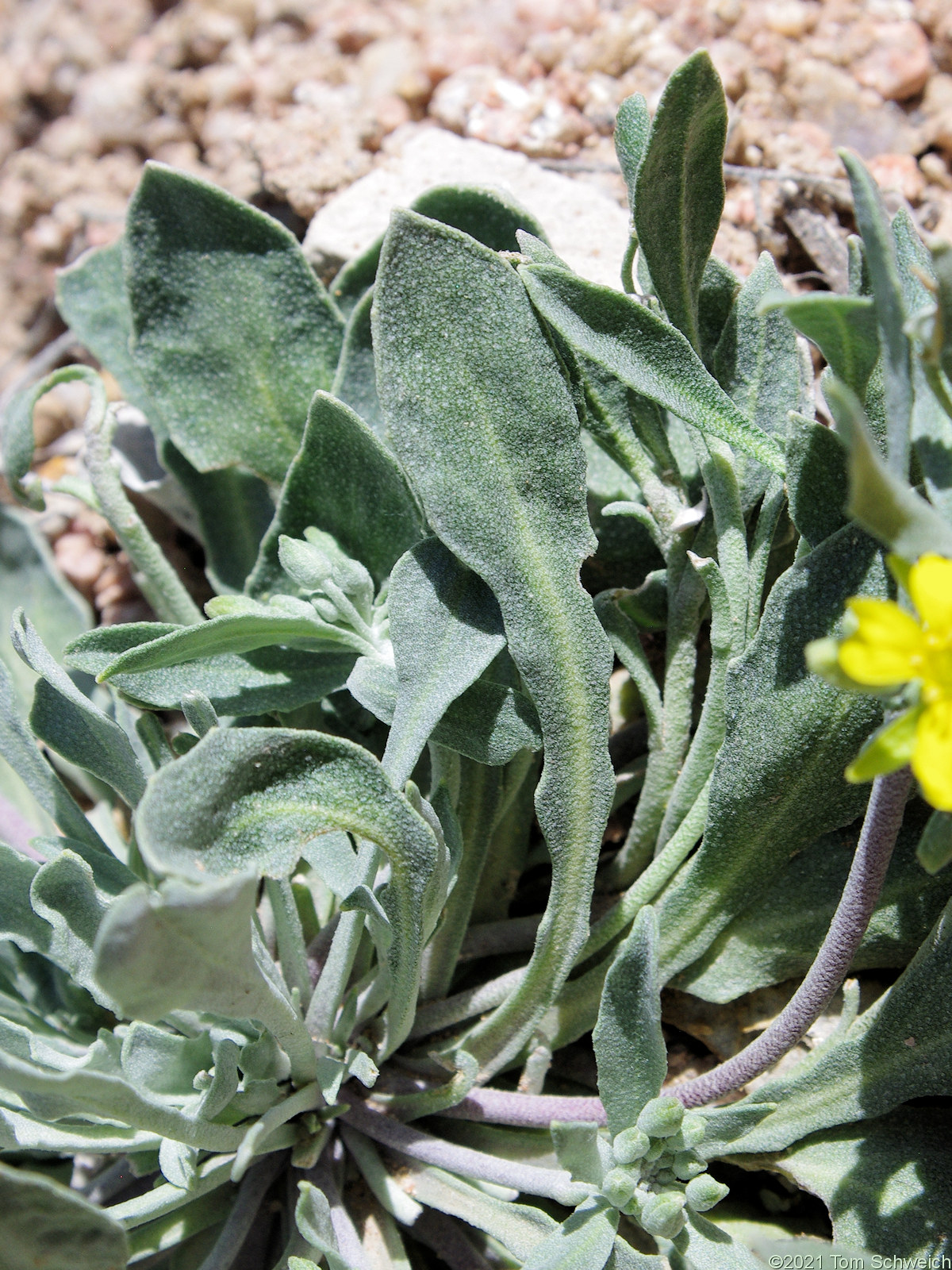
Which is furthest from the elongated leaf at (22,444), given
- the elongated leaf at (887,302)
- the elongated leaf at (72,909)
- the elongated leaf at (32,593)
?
the elongated leaf at (887,302)

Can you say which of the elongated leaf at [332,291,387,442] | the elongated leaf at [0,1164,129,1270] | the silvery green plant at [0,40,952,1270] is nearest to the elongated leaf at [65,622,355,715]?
the silvery green plant at [0,40,952,1270]

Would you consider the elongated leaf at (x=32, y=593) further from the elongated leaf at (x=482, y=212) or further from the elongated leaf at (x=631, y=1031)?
the elongated leaf at (x=631, y=1031)

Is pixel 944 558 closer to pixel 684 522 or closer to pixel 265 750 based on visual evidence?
pixel 684 522

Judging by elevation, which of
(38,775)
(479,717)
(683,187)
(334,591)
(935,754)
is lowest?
(38,775)

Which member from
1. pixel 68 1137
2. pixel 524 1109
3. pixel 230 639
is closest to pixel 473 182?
pixel 230 639

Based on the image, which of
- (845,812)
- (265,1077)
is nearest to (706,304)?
(845,812)

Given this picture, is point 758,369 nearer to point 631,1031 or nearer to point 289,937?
point 631,1031
